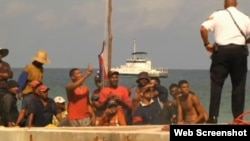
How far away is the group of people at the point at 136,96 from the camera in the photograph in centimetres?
1055

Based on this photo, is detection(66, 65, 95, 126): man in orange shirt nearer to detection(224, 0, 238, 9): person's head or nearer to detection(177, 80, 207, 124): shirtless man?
detection(177, 80, 207, 124): shirtless man

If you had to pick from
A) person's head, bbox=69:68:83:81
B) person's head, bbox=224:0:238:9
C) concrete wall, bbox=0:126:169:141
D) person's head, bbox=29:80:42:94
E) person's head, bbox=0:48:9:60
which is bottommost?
concrete wall, bbox=0:126:169:141

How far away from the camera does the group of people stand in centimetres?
1055

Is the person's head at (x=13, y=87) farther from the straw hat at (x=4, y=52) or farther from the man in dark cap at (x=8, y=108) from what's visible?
the straw hat at (x=4, y=52)

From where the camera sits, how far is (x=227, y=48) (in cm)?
1055

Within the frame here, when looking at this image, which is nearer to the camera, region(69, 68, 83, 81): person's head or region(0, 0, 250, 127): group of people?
region(0, 0, 250, 127): group of people

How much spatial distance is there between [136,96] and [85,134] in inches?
121

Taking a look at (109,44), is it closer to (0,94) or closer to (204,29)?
(0,94)

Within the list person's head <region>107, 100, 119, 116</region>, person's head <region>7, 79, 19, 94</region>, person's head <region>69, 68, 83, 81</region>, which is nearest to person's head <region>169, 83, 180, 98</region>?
person's head <region>107, 100, 119, 116</region>

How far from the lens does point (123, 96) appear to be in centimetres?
1294

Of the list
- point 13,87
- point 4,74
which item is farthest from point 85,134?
point 4,74

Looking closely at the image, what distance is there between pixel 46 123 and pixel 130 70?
8063 centimetres

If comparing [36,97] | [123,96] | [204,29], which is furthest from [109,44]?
[204,29]

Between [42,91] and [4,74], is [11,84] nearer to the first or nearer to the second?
[4,74]
